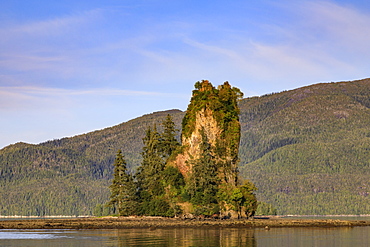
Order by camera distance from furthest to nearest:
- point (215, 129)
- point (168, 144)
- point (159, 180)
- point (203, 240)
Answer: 1. point (168, 144)
2. point (159, 180)
3. point (215, 129)
4. point (203, 240)

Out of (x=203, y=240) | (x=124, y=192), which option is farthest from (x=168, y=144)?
(x=203, y=240)

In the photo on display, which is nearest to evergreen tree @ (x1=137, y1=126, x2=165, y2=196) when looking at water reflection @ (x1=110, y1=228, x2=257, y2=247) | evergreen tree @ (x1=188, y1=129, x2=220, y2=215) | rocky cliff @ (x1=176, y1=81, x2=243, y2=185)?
rocky cliff @ (x1=176, y1=81, x2=243, y2=185)

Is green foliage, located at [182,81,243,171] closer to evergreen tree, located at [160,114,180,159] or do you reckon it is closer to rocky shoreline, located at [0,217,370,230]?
evergreen tree, located at [160,114,180,159]

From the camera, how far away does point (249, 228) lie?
13700 cm

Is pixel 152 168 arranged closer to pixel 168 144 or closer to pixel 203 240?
pixel 168 144

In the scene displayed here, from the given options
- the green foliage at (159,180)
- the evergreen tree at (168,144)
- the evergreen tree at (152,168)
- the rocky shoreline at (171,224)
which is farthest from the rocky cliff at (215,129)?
the rocky shoreline at (171,224)

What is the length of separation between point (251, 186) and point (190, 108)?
27774 mm

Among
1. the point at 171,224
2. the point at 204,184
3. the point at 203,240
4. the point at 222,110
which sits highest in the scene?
the point at 222,110

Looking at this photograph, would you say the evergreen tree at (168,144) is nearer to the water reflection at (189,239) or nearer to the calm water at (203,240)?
the water reflection at (189,239)

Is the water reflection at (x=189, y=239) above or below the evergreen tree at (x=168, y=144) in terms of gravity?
below

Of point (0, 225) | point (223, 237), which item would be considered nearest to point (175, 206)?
point (0, 225)

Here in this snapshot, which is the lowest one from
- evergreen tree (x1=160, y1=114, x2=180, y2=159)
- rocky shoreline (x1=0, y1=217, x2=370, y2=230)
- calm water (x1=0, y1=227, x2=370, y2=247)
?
calm water (x1=0, y1=227, x2=370, y2=247)

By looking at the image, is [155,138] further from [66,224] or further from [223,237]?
[223,237]

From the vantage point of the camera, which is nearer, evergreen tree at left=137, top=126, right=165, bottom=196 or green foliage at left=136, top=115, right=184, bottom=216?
green foliage at left=136, top=115, right=184, bottom=216
